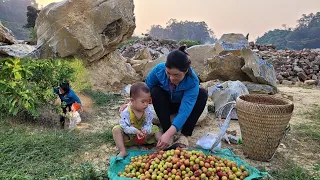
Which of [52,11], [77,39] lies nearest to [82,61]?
[77,39]

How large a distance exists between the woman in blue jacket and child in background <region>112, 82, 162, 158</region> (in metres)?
0.25

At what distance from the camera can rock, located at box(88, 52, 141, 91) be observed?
812cm

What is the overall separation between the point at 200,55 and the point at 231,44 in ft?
3.13

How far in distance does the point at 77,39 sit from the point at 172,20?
52.1 m

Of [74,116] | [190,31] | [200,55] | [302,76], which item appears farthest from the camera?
[190,31]

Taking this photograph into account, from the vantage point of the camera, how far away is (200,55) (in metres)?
9.91

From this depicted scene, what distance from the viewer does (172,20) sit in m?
58.2

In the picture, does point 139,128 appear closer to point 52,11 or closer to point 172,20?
point 52,11

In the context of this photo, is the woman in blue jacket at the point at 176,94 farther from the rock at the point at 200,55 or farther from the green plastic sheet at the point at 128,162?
the rock at the point at 200,55

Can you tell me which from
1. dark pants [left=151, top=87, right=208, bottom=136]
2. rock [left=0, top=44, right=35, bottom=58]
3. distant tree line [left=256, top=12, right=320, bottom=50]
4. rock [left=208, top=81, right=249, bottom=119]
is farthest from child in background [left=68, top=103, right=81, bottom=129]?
distant tree line [left=256, top=12, right=320, bottom=50]

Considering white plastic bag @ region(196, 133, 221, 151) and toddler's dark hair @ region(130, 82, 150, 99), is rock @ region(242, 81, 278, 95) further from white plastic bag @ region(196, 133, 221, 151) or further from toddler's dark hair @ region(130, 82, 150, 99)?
toddler's dark hair @ region(130, 82, 150, 99)

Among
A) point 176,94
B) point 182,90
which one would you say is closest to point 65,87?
point 176,94

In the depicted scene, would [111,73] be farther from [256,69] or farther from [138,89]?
[138,89]

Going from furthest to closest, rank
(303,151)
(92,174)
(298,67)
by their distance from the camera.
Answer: (298,67) < (303,151) < (92,174)
